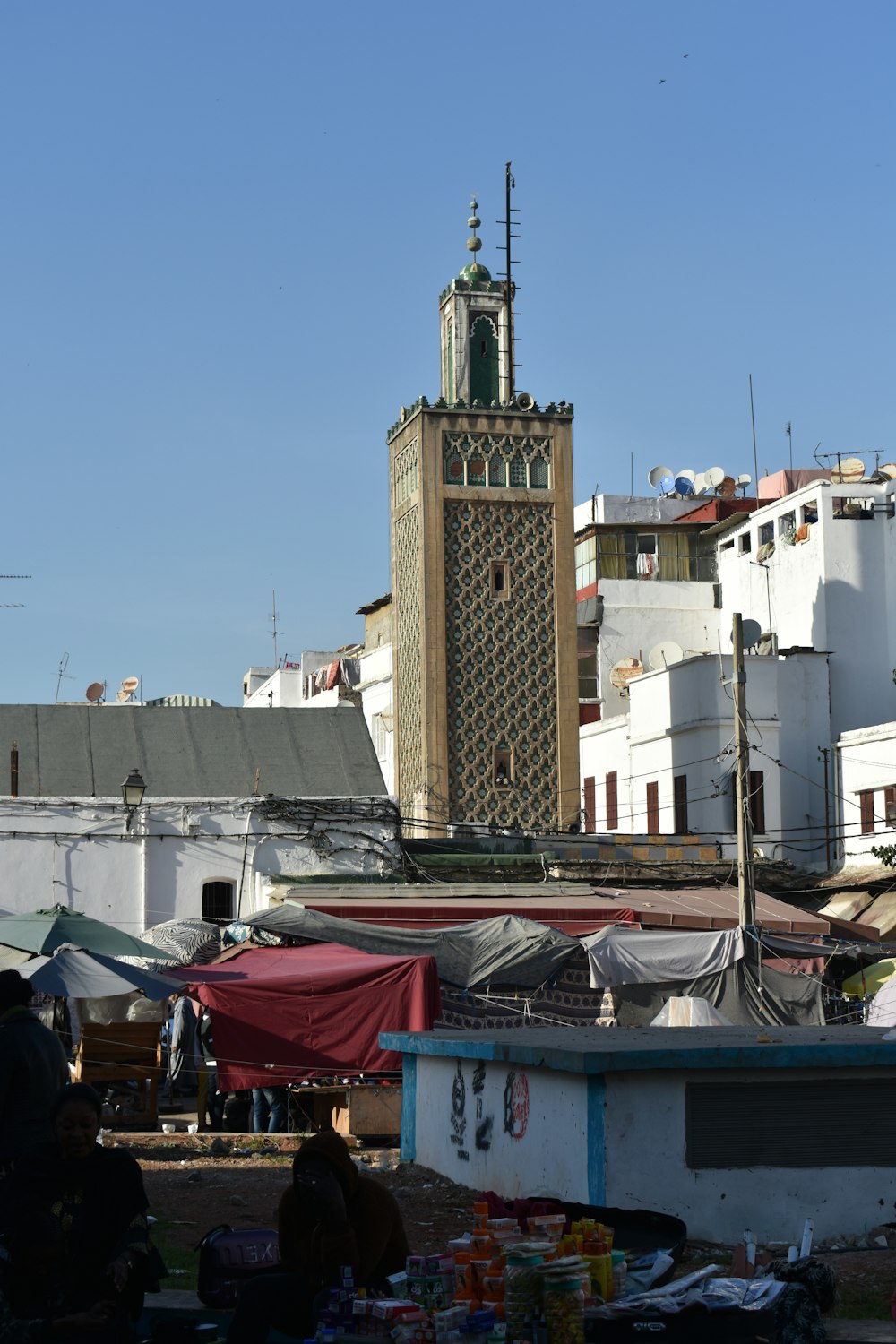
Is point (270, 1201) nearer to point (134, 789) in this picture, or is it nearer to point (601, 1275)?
point (601, 1275)

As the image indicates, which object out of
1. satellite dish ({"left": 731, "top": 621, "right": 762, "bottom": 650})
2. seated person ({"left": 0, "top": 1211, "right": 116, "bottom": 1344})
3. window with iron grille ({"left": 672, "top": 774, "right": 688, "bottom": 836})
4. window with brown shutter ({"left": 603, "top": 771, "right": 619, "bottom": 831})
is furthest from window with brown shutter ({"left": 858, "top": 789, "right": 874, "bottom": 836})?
seated person ({"left": 0, "top": 1211, "right": 116, "bottom": 1344})

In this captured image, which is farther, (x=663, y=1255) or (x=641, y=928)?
(x=641, y=928)

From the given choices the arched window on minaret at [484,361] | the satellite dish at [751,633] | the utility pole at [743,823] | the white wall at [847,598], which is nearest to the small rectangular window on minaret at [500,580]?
the arched window on minaret at [484,361]

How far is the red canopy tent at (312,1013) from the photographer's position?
56.4ft

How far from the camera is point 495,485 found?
34406 mm

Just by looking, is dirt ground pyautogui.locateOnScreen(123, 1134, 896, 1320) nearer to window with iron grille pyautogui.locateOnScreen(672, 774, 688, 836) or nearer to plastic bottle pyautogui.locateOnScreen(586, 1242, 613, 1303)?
plastic bottle pyautogui.locateOnScreen(586, 1242, 613, 1303)

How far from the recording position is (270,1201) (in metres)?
11.6

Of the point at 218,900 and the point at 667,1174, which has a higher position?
the point at 218,900

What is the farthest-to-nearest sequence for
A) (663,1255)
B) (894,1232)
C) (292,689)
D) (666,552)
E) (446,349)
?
1. (292,689)
2. (666,552)
3. (446,349)
4. (894,1232)
5. (663,1255)

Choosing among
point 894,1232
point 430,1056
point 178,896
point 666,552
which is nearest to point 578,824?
point 178,896

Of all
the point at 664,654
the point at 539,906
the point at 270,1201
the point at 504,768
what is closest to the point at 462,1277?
the point at 270,1201

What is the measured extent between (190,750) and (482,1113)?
59.5 ft

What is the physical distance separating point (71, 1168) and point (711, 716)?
27.6 m

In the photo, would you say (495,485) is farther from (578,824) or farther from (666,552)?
(666,552)
